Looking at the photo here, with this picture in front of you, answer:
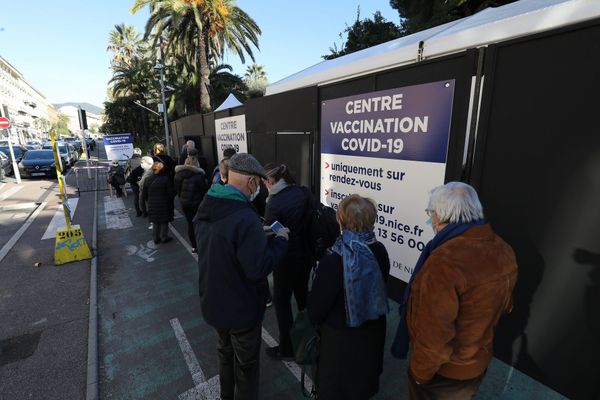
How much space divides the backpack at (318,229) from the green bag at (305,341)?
2.21 ft

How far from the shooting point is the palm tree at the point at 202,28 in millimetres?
16328

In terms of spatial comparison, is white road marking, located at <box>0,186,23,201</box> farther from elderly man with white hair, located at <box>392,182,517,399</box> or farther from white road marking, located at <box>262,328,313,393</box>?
elderly man with white hair, located at <box>392,182,517,399</box>

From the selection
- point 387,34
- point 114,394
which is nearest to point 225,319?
point 114,394

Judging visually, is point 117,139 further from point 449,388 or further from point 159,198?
point 449,388

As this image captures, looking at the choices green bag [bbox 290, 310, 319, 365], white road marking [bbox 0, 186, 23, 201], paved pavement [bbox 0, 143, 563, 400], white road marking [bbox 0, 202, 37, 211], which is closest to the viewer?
green bag [bbox 290, 310, 319, 365]

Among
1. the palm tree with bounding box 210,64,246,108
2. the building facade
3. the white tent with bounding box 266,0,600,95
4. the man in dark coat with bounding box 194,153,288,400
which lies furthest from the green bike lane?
the building facade

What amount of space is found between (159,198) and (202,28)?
1516 cm

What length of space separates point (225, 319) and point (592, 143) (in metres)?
2.89

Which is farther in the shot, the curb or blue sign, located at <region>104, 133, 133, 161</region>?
blue sign, located at <region>104, 133, 133, 161</region>

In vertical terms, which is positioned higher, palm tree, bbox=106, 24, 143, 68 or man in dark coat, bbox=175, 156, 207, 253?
palm tree, bbox=106, 24, 143, 68

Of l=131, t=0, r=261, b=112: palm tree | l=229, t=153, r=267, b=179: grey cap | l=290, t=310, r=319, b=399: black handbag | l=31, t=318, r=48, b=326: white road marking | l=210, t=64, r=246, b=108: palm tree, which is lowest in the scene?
l=31, t=318, r=48, b=326: white road marking

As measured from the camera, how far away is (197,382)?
2900 mm

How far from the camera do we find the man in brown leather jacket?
1505 mm

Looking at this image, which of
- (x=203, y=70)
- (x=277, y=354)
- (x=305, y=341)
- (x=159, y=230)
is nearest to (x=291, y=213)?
(x=305, y=341)
